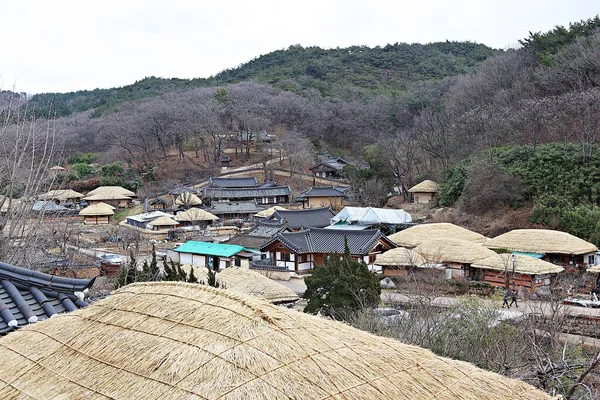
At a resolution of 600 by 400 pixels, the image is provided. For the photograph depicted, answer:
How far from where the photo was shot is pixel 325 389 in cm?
304

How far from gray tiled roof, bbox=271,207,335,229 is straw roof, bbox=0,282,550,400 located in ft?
82.0

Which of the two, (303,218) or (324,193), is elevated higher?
(324,193)

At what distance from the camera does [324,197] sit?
1558 inches

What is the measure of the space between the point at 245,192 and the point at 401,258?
2195cm

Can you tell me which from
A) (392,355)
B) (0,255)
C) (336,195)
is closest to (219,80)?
(336,195)

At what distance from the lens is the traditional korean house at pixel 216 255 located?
969 inches

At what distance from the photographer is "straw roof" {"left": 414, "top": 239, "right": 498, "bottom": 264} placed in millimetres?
20266

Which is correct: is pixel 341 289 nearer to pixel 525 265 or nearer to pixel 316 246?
pixel 525 265

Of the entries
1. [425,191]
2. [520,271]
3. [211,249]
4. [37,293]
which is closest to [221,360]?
[37,293]

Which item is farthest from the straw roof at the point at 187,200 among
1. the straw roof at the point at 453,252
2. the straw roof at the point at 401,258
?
the straw roof at the point at 453,252

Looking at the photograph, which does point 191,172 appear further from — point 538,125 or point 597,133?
point 597,133

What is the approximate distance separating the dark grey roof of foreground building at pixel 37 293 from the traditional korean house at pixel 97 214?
110 feet

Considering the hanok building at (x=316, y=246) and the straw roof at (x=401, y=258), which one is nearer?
the straw roof at (x=401, y=258)

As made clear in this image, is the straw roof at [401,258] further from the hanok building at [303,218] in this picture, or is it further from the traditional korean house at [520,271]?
the hanok building at [303,218]
